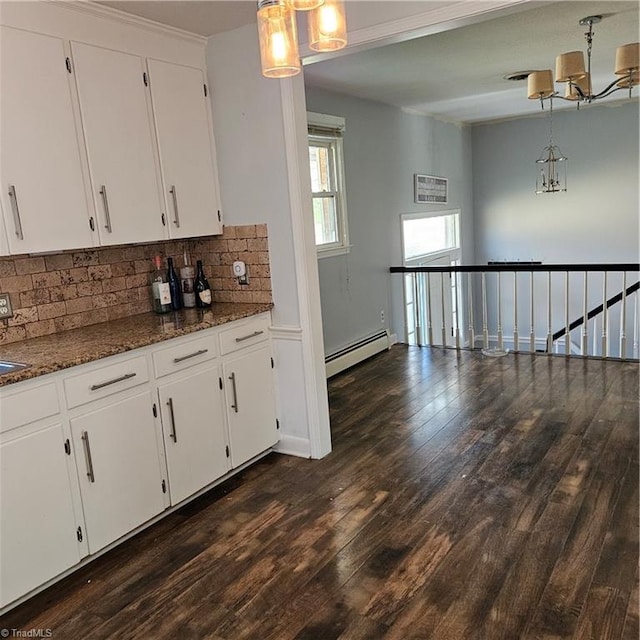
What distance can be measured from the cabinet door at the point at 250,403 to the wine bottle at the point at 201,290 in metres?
0.41

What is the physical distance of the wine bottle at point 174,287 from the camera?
319cm

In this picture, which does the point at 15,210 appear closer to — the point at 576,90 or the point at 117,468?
the point at 117,468

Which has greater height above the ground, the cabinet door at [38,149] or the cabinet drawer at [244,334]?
the cabinet door at [38,149]

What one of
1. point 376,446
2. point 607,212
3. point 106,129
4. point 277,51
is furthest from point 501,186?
point 277,51

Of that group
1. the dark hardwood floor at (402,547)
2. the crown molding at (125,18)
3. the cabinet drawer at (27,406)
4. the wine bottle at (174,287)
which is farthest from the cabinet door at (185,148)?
the dark hardwood floor at (402,547)

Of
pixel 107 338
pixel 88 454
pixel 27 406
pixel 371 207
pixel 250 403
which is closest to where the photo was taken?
pixel 27 406

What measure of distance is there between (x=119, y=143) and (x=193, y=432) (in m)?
1.40

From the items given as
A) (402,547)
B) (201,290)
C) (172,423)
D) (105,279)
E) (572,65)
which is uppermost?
(572,65)

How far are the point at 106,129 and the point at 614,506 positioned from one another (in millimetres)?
2838

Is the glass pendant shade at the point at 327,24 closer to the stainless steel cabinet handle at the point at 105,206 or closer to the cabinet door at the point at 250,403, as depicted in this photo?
the stainless steel cabinet handle at the point at 105,206

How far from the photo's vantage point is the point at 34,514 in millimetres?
2092

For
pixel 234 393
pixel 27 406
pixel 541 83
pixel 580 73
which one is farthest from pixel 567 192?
pixel 27 406

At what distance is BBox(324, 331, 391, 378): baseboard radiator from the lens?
482 cm

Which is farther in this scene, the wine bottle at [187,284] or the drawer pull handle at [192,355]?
the wine bottle at [187,284]
